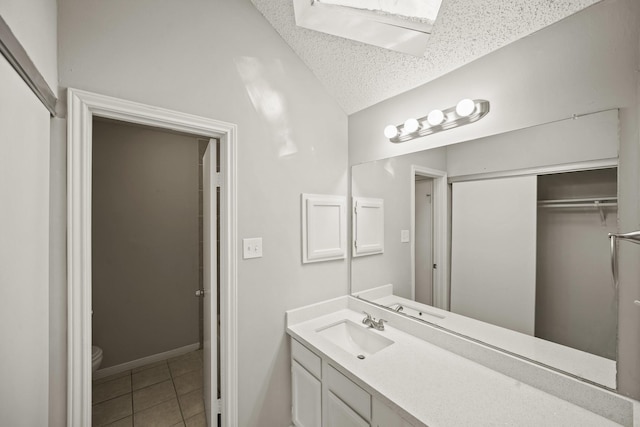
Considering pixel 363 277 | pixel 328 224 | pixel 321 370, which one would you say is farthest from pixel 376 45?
pixel 321 370

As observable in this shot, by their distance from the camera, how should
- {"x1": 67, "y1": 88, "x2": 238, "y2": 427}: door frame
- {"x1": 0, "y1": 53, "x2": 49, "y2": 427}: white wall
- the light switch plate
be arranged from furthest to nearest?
the light switch plate → {"x1": 67, "y1": 88, "x2": 238, "y2": 427}: door frame → {"x1": 0, "y1": 53, "x2": 49, "y2": 427}: white wall

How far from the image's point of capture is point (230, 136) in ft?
4.95

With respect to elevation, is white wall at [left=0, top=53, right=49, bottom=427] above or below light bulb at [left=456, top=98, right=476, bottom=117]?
below

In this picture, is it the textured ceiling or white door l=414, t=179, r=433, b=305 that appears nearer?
the textured ceiling

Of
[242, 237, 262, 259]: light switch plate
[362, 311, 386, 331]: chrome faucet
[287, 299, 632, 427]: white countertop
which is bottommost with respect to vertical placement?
[287, 299, 632, 427]: white countertop

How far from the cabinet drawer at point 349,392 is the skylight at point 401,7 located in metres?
1.82

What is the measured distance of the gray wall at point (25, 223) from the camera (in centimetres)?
66

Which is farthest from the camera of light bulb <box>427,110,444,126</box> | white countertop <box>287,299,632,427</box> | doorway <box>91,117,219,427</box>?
doorway <box>91,117,219,427</box>

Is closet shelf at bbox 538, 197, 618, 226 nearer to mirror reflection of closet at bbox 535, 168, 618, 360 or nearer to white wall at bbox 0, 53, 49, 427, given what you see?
mirror reflection of closet at bbox 535, 168, 618, 360

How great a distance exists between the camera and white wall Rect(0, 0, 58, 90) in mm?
704

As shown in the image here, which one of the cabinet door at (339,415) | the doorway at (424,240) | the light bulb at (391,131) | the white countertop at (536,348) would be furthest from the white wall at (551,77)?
the cabinet door at (339,415)

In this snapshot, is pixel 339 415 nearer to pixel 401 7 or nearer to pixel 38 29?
pixel 38 29

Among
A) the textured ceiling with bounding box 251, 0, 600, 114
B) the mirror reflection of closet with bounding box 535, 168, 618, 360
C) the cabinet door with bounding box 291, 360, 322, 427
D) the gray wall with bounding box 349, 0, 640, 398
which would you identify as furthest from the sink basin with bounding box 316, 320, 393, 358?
the textured ceiling with bounding box 251, 0, 600, 114

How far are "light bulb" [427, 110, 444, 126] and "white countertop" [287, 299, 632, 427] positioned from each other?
1233mm
